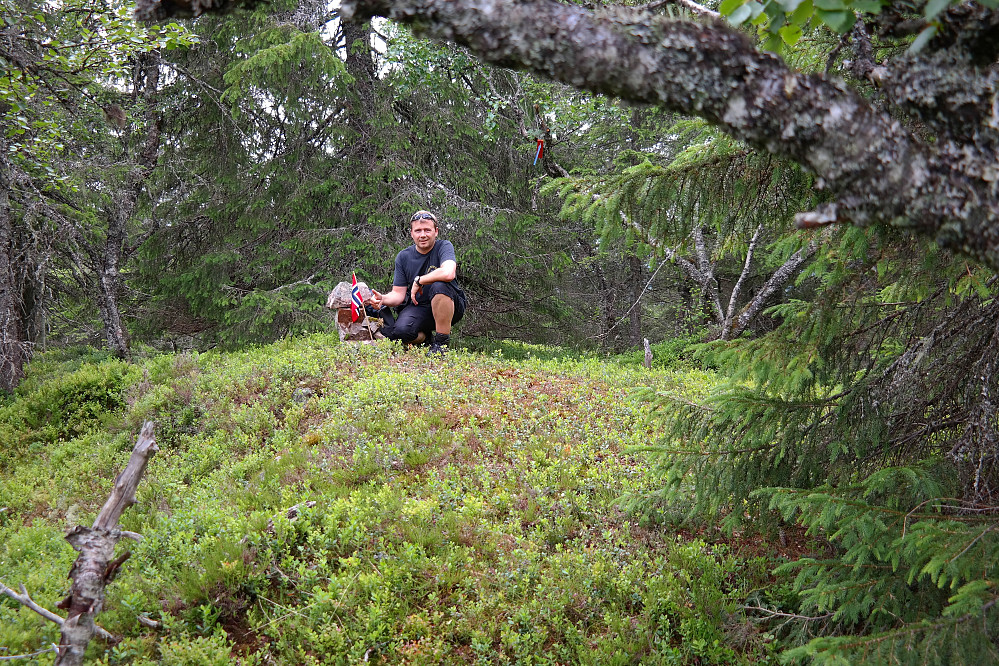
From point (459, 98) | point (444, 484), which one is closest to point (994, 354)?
point (444, 484)

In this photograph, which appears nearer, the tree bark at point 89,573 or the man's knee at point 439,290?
the tree bark at point 89,573

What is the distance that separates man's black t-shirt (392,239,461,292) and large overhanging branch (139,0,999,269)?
21.7 ft

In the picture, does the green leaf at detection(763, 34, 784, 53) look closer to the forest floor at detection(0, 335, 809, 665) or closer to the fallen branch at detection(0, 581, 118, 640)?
the forest floor at detection(0, 335, 809, 665)

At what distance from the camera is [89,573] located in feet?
9.95

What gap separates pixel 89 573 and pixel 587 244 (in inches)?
619

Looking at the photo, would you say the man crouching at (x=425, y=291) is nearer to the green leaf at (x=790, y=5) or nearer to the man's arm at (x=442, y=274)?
the man's arm at (x=442, y=274)

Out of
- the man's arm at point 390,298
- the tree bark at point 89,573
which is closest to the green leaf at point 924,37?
the tree bark at point 89,573

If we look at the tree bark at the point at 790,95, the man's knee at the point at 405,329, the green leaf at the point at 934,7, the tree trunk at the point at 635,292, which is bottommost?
the tree trunk at the point at 635,292

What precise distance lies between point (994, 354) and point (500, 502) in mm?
3158

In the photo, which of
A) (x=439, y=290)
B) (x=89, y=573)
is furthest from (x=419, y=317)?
(x=89, y=573)

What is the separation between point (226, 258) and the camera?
Answer: 11453mm

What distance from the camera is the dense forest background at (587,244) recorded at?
252 centimetres

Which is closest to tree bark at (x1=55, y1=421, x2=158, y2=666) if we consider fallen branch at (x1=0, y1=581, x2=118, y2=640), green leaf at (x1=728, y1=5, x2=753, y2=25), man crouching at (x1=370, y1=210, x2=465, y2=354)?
fallen branch at (x1=0, y1=581, x2=118, y2=640)

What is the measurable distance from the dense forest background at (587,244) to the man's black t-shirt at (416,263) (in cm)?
187
